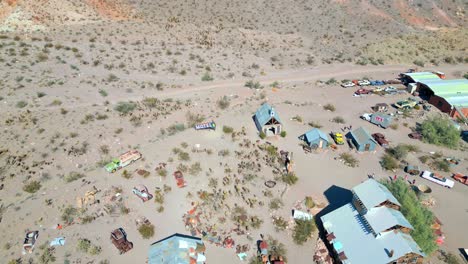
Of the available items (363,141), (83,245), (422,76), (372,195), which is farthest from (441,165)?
(83,245)

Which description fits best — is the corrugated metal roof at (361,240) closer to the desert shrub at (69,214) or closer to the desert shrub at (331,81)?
the desert shrub at (69,214)

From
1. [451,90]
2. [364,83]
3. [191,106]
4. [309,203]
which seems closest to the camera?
[309,203]

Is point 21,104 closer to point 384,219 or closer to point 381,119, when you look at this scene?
point 384,219

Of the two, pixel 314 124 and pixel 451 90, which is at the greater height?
pixel 451 90

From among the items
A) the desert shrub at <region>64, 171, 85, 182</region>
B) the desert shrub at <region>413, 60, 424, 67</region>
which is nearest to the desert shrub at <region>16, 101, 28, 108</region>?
the desert shrub at <region>64, 171, 85, 182</region>

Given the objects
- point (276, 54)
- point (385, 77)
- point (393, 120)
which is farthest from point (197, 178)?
point (385, 77)

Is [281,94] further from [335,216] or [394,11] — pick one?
[394,11]
